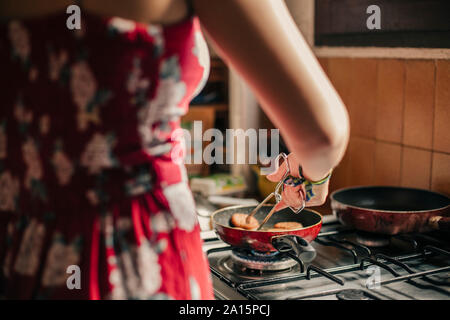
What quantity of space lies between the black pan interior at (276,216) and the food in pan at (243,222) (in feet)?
0.07

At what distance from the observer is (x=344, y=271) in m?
1.14

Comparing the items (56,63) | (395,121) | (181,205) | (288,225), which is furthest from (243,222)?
(56,63)

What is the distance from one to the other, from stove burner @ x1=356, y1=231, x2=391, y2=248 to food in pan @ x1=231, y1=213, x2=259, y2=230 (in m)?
0.25

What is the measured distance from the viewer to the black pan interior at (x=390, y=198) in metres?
1.40

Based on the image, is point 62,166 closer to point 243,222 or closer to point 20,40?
point 20,40

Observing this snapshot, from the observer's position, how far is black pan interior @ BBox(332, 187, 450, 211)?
1400 millimetres

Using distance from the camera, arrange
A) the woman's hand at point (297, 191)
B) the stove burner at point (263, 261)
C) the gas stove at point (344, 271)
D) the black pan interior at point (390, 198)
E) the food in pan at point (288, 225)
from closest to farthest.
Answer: the woman's hand at point (297, 191) → the gas stove at point (344, 271) → the stove burner at point (263, 261) → the food in pan at point (288, 225) → the black pan interior at point (390, 198)

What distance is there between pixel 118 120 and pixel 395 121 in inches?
44.5

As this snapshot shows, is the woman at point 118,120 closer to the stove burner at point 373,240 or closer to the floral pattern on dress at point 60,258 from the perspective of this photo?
the floral pattern on dress at point 60,258

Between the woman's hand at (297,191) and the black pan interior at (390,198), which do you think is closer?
the woman's hand at (297,191)

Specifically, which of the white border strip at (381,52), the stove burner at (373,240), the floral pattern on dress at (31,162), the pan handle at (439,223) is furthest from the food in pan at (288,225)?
the floral pattern on dress at (31,162)

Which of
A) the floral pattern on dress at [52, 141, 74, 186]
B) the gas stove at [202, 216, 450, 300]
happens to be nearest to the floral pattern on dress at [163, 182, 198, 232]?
the floral pattern on dress at [52, 141, 74, 186]

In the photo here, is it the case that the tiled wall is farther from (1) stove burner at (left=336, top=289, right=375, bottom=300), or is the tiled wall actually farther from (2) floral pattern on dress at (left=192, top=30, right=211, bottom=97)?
(2) floral pattern on dress at (left=192, top=30, right=211, bottom=97)

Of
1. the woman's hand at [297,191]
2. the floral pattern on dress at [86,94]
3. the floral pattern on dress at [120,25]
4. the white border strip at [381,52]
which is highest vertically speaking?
the white border strip at [381,52]
